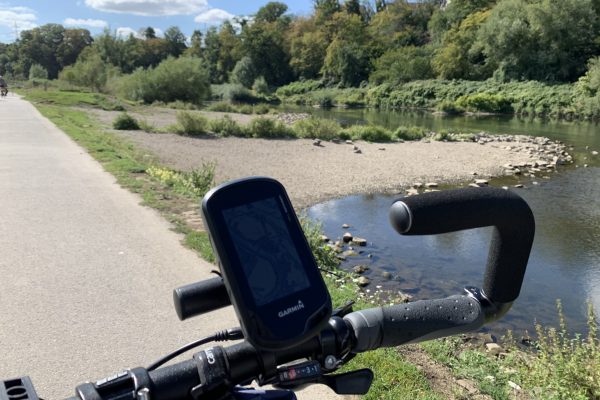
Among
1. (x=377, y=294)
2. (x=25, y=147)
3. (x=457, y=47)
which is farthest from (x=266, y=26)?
(x=377, y=294)

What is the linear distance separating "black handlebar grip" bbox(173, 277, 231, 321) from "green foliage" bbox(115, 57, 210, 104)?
52.1 m

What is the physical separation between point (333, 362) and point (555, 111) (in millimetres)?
53771

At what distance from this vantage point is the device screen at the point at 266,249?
1.09 metres

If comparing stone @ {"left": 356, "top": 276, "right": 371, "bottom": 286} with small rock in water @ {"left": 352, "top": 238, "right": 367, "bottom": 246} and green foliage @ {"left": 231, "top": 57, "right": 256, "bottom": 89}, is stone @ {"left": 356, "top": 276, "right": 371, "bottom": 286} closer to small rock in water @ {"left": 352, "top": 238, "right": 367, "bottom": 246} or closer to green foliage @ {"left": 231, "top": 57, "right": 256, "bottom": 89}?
small rock in water @ {"left": 352, "top": 238, "right": 367, "bottom": 246}

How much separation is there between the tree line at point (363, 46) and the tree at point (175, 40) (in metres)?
0.24

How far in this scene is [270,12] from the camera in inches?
5034

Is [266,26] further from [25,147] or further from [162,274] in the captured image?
[162,274]

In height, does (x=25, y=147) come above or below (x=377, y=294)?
above

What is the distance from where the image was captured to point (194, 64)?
52938mm

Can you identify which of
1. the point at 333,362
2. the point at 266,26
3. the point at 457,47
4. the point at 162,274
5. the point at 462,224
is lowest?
the point at 162,274

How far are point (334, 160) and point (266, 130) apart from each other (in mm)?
6588

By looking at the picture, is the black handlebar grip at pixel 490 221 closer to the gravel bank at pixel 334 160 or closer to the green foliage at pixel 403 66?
the gravel bank at pixel 334 160

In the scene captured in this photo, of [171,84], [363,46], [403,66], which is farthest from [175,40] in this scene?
[171,84]

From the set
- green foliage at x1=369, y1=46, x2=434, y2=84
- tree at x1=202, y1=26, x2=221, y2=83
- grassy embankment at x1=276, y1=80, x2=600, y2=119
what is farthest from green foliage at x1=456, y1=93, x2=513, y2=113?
tree at x1=202, y1=26, x2=221, y2=83
